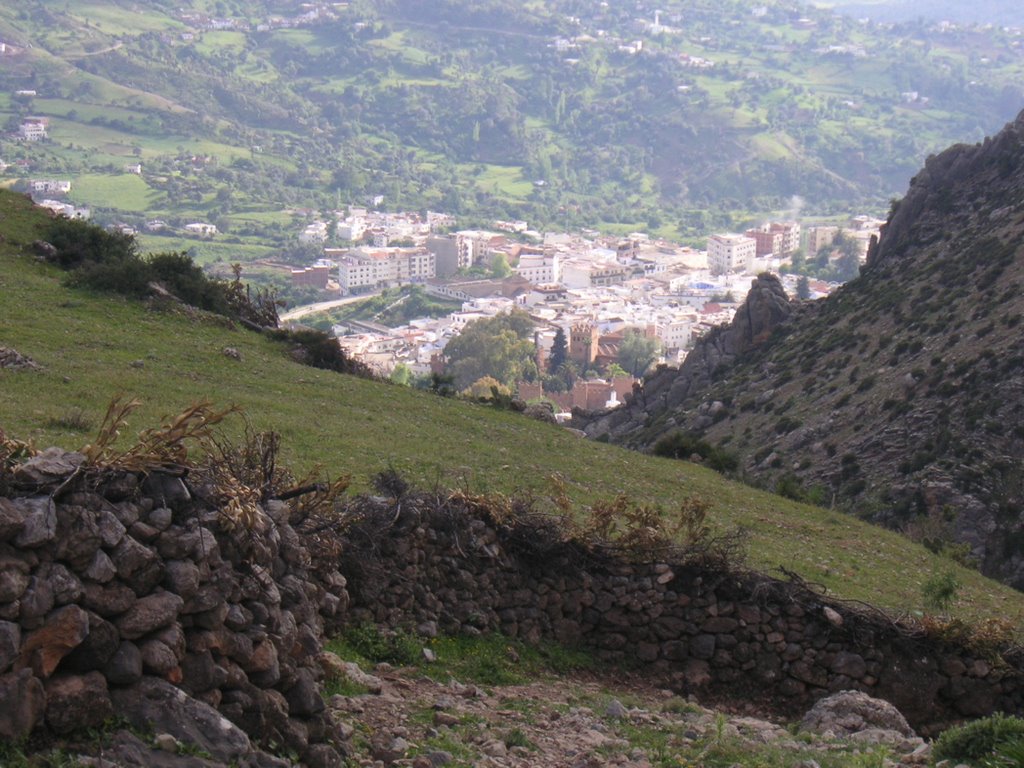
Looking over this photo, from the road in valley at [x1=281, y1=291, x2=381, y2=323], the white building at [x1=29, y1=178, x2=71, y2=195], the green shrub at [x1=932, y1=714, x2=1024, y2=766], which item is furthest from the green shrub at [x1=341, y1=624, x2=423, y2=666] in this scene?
the white building at [x1=29, y1=178, x2=71, y2=195]

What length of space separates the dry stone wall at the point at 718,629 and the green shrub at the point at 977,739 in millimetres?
2861

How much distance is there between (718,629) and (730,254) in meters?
139

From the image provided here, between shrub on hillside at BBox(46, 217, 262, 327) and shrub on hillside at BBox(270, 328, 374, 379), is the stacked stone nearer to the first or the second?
shrub on hillside at BBox(270, 328, 374, 379)

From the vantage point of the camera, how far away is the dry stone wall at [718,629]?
1053 centimetres

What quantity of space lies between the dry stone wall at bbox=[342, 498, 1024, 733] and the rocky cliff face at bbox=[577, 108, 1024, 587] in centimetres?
685

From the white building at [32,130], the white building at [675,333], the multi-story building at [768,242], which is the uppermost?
the white building at [32,130]

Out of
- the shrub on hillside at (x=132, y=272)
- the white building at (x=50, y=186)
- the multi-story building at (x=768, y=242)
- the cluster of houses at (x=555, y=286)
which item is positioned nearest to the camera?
the shrub on hillside at (x=132, y=272)

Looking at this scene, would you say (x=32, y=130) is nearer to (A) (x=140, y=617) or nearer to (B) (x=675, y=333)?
(B) (x=675, y=333)

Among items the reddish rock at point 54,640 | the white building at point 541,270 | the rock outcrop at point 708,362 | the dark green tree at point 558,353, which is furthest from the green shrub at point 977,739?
the white building at point 541,270

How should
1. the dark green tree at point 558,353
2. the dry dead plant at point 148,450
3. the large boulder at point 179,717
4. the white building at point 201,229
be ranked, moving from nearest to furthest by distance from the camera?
1. the large boulder at point 179,717
2. the dry dead plant at point 148,450
3. the dark green tree at point 558,353
4. the white building at point 201,229

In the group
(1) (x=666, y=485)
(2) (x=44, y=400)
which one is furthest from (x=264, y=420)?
(1) (x=666, y=485)

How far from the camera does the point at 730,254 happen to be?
147m

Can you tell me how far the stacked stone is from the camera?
5371 mm

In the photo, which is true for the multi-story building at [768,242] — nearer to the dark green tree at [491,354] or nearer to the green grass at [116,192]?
the dark green tree at [491,354]
